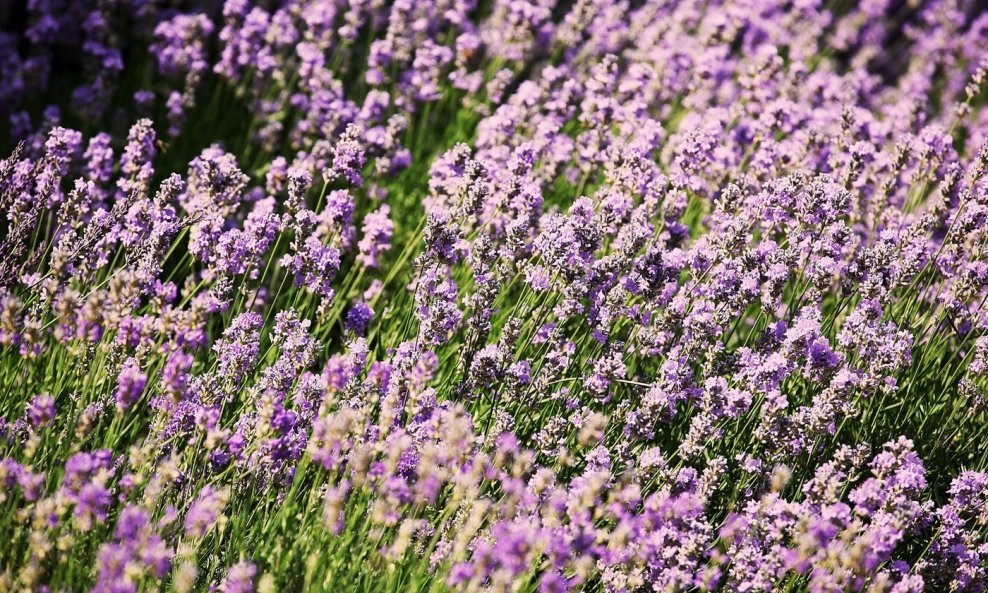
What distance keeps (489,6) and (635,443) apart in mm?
4849

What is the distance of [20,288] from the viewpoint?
369cm

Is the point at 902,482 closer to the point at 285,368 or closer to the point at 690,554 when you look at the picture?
the point at 690,554

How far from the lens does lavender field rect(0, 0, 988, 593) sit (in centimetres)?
273

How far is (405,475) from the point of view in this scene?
298 cm

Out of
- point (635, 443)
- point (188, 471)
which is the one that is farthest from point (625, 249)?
point (188, 471)

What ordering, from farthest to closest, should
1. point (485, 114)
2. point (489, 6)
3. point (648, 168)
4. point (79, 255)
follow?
point (489, 6) < point (485, 114) < point (648, 168) < point (79, 255)

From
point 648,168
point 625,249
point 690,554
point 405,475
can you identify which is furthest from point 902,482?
A: point 648,168

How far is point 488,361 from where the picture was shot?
3.20 metres

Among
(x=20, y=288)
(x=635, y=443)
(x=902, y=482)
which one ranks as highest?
(x=902, y=482)

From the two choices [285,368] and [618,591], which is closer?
[618,591]

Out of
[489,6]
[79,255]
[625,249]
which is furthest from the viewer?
[489,6]

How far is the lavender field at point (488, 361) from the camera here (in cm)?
273

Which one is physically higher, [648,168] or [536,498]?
[648,168]

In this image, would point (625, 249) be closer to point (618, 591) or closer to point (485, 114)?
point (618, 591)
